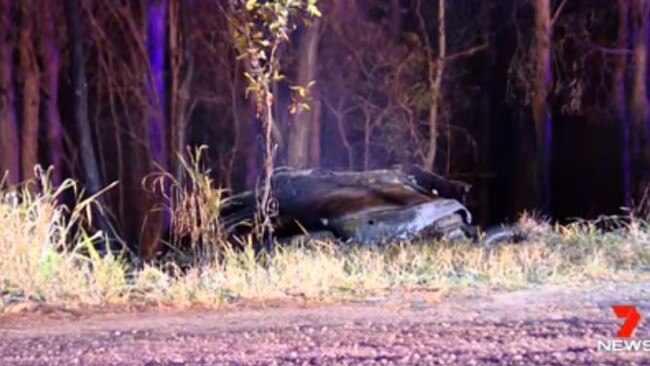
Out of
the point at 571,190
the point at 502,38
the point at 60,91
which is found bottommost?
the point at 571,190

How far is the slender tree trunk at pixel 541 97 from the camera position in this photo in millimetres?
16844

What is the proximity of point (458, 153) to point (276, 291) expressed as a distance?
16637mm

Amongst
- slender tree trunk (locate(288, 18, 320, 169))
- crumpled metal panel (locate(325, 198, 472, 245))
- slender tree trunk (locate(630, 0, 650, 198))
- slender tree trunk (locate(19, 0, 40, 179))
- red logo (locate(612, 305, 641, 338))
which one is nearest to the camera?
Result: red logo (locate(612, 305, 641, 338))

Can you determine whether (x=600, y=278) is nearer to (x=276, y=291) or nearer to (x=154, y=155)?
(x=276, y=291)

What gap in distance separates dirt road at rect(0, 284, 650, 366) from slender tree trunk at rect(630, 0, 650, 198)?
9710mm

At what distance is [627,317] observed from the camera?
583 cm

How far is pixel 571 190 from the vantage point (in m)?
20.4

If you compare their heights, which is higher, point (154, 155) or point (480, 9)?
point (480, 9)

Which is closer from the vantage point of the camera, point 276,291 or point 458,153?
point 276,291

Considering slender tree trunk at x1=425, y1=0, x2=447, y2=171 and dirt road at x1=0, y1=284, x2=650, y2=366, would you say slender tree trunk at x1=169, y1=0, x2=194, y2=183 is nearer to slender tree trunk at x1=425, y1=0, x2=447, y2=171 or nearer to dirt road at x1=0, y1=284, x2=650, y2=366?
slender tree trunk at x1=425, y1=0, x2=447, y2=171

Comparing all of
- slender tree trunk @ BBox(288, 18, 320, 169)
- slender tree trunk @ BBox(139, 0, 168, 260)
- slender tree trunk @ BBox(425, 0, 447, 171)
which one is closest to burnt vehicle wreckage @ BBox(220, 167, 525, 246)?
slender tree trunk @ BBox(288, 18, 320, 169)

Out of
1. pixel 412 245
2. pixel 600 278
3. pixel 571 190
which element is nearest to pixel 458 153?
pixel 571 190

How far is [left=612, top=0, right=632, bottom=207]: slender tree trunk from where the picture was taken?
668 inches

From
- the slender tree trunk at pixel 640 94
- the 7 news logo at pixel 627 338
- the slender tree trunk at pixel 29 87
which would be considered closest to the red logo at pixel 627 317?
the 7 news logo at pixel 627 338
